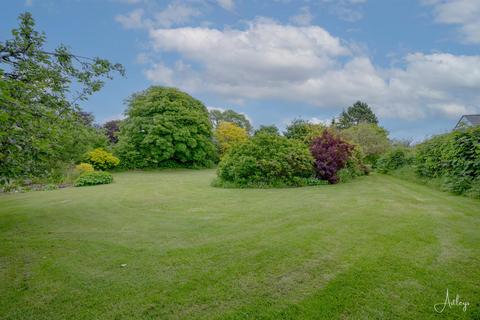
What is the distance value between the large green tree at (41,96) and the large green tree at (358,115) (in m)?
40.8

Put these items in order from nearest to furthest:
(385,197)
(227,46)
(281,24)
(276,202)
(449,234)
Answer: (449,234) < (276,202) < (385,197) < (281,24) < (227,46)

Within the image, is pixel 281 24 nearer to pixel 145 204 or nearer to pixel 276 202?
pixel 276 202

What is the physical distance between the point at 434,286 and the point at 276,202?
4.36 metres

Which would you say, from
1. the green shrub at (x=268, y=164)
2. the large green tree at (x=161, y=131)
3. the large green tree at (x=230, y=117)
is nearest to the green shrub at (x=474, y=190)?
the green shrub at (x=268, y=164)

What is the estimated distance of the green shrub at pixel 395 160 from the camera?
14.8 meters

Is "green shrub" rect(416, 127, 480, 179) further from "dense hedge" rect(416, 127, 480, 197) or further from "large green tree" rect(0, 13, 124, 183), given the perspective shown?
"large green tree" rect(0, 13, 124, 183)

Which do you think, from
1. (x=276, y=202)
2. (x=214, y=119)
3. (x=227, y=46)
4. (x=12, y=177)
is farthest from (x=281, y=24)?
(x=214, y=119)

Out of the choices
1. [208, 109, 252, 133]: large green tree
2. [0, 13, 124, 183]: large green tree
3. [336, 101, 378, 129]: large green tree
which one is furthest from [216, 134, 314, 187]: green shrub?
[336, 101, 378, 129]: large green tree

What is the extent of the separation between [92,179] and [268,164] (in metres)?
8.42

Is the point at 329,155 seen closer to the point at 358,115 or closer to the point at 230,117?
the point at 230,117

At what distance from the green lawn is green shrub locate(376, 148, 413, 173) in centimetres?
1004

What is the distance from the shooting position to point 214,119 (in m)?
37.8

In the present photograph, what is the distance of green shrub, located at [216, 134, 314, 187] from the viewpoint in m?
10.2

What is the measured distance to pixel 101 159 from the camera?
59.6ft
